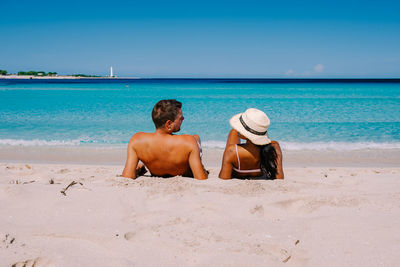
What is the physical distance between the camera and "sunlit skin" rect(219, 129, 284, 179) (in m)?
4.45

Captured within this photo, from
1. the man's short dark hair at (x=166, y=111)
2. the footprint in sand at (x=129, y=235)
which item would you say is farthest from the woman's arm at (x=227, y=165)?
the footprint in sand at (x=129, y=235)

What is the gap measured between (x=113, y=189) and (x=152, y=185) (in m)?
0.47

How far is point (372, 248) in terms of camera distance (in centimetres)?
246

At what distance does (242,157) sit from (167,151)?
3.35 ft

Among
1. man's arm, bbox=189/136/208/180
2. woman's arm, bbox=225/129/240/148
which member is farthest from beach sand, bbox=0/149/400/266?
woman's arm, bbox=225/129/240/148

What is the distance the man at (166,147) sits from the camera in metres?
4.28

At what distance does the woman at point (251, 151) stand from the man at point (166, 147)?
1.49ft

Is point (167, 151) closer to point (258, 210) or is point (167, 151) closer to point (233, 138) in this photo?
point (233, 138)

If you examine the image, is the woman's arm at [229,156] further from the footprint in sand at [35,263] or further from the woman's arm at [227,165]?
the footprint in sand at [35,263]

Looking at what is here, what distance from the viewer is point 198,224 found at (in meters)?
2.91

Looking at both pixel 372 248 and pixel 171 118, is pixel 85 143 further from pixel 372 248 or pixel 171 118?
pixel 372 248

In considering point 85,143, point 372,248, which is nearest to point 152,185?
point 372,248

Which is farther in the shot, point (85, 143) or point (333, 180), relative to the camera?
point (85, 143)

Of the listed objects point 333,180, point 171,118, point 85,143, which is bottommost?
point 85,143
